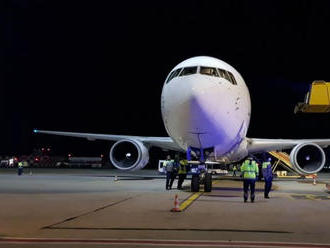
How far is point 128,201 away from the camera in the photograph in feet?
41.7

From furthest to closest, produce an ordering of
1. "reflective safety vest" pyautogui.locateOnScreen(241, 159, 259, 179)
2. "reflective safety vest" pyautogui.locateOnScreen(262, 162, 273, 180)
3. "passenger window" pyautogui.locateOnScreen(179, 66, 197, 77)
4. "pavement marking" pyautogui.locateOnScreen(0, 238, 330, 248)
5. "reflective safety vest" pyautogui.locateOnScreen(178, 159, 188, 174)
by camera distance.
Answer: "reflective safety vest" pyautogui.locateOnScreen(178, 159, 188, 174)
"passenger window" pyautogui.locateOnScreen(179, 66, 197, 77)
"reflective safety vest" pyautogui.locateOnScreen(262, 162, 273, 180)
"reflective safety vest" pyautogui.locateOnScreen(241, 159, 259, 179)
"pavement marking" pyautogui.locateOnScreen(0, 238, 330, 248)

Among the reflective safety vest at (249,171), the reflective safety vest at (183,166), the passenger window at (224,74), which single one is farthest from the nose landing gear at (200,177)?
the reflective safety vest at (249,171)

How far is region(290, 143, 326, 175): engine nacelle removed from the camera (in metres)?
23.3

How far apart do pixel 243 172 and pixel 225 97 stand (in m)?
2.98

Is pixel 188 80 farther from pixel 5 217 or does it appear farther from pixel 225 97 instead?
pixel 5 217

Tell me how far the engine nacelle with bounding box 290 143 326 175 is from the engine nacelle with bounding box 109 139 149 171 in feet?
23.5

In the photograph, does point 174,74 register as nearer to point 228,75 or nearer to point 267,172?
point 228,75

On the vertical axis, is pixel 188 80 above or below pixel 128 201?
above

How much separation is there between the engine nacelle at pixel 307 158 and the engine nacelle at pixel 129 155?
7.15 m

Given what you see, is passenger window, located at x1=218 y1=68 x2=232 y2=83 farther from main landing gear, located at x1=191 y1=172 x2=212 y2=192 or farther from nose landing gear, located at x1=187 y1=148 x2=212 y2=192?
main landing gear, located at x1=191 y1=172 x2=212 y2=192

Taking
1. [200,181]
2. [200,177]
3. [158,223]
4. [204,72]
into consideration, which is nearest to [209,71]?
[204,72]

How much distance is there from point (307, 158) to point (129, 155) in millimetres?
8978

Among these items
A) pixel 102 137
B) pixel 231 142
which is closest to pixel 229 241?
pixel 231 142

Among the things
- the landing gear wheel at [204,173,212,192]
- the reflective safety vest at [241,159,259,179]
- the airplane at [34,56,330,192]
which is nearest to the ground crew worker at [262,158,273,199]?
the reflective safety vest at [241,159,259,179]
